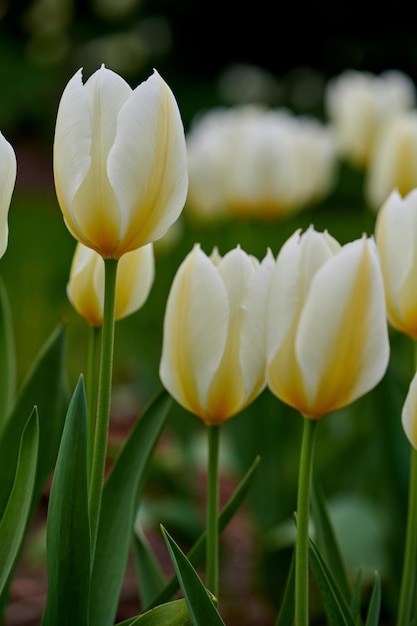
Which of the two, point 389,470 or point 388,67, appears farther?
point 388,67

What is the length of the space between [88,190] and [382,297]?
25 centimetres

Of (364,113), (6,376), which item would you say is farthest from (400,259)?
(364,113)

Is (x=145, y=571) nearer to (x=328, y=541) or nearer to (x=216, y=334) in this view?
(x=328, y=541)

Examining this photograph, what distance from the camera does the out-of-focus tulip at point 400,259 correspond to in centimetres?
95

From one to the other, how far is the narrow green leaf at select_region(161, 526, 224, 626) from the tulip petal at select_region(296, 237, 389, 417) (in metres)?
0.17

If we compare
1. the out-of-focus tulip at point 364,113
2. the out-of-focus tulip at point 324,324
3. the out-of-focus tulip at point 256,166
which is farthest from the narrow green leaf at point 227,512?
the out-of-focus tulip at point 364,113

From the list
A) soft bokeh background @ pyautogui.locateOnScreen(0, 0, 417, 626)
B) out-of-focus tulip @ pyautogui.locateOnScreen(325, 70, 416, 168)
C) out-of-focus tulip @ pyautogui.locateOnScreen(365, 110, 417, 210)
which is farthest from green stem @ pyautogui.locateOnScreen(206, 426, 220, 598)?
out-of-focus tulip @ pyautogui.locateOnScreen(325, 70, 416, 168)

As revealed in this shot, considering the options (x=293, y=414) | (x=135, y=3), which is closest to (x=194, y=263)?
(x=293, y=414)

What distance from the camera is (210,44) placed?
1484 centimetres

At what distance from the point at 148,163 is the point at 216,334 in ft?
0.53

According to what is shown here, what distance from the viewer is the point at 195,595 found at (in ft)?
2.62

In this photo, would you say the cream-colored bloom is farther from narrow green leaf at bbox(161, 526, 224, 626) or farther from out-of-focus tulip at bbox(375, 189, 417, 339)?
narrow green leaf at bbox(161, 526, 224, 626)

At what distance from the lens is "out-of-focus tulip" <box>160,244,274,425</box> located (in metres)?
0.87

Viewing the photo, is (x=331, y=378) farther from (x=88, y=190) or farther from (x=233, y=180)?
(x=233, y=180)
